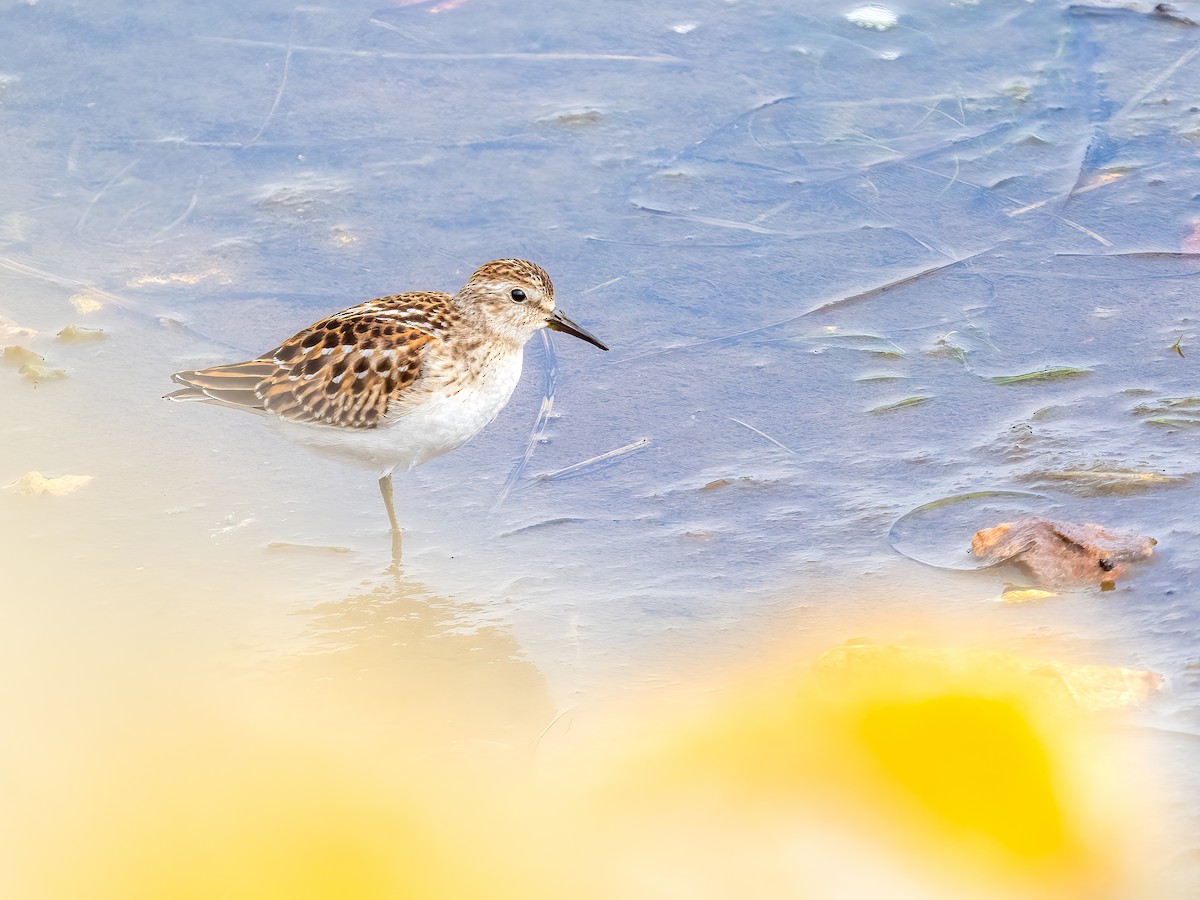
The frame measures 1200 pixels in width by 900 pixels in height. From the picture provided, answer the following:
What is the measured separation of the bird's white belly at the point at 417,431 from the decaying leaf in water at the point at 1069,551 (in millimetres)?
2068

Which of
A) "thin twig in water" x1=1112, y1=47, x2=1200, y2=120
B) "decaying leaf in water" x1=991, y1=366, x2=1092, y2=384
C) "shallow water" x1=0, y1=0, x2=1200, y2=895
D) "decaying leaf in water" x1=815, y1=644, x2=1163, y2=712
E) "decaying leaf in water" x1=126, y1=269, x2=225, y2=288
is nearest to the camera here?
"decaying leaf in water" x1=815, y1=644, x2=1163, y2=712

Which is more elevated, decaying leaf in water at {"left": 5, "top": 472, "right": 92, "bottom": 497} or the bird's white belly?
the bird's white belly

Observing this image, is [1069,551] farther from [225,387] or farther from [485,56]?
[485,56]

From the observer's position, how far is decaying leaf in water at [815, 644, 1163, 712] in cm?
425

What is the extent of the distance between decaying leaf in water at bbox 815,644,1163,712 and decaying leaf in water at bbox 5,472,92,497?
3112mm

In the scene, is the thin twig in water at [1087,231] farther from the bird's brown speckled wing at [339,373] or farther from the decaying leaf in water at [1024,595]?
the bird's brown speckled wing at [339,373]

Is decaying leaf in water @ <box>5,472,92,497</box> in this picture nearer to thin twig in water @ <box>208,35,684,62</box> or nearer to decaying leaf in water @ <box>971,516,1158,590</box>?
decaying leaf in water @ <box>971,516,1158,590</box>

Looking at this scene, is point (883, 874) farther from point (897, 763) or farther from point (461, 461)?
point (461, 461)

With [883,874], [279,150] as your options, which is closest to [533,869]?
[883,874]

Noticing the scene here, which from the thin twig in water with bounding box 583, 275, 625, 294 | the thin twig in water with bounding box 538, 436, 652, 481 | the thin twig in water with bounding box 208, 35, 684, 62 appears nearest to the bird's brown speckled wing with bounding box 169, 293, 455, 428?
the thin twig in water with bounding box 538, 436, 652, 481

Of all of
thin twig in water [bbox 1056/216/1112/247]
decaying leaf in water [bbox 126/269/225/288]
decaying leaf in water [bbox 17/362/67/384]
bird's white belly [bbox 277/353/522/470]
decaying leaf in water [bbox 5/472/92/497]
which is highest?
thin twig in water [bbox 1056/216/1112/247]

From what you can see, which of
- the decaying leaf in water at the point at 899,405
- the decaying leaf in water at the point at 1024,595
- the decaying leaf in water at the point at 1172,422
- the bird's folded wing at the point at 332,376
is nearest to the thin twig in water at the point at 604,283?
the bird's folded wing at the point at 332,376

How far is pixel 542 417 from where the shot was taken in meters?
6.32

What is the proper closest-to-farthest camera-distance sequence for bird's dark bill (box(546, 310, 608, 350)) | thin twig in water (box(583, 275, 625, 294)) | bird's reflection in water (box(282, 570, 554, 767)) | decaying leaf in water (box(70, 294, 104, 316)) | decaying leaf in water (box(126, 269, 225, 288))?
bird's reflection in water (box(282, 570, 554, 767)), bird's dark bill (box(546, 310, 608, 350)), decaying leaf in water (box(70, 294, 104, 316)), thin twig in water (box(583, 275, 625, 294)), decaying leaf in water (box(126, 269, 225, 288))
